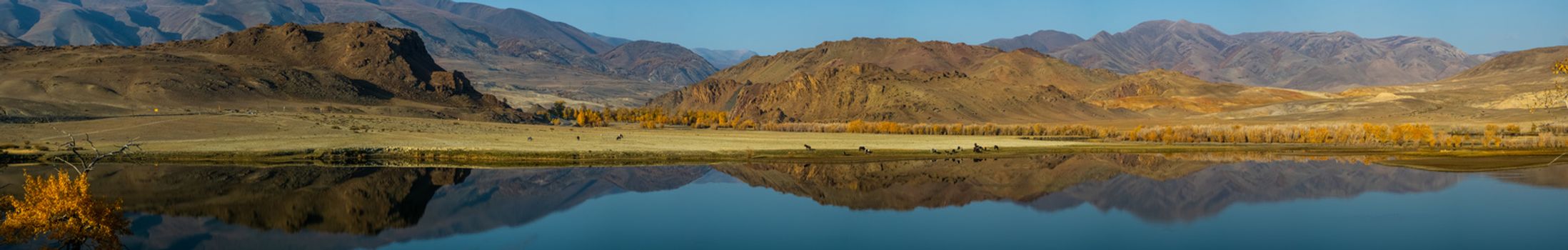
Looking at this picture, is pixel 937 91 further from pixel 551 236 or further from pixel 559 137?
pixel 551 236

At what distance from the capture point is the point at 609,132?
11325 cm

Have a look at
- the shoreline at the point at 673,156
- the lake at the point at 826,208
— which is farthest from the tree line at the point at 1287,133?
the lake at the point at 826,208

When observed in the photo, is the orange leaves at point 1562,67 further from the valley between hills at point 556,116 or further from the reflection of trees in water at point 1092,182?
the reflection of trees in water at point 1092,182

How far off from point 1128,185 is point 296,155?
166ft

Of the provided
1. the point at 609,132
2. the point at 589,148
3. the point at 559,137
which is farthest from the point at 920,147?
the point at 609,132

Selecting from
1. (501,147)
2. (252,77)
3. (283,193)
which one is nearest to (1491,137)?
(501,147)

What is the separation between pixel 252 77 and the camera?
139250mm

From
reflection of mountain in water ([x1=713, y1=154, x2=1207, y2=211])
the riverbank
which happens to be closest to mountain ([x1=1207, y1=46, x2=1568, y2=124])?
the riverbank

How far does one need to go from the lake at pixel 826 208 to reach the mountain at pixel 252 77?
54.8 m

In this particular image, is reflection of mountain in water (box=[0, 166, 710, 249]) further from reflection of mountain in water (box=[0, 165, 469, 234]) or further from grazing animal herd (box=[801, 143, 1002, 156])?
grazing animal herd (box=[801, 143, 1002, 156])

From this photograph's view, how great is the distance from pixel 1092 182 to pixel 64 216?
157ft

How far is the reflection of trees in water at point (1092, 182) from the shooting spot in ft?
154

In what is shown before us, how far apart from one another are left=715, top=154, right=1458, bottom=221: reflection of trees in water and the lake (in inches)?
11.3

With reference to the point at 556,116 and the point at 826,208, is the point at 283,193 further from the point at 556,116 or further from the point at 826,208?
the point at 556,116
